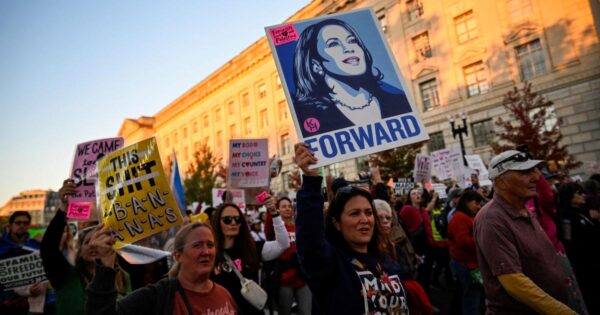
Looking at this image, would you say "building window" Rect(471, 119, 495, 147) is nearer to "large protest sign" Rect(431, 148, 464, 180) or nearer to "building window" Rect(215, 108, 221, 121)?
"large protest sign" Rect(431, 148, 464, 180)

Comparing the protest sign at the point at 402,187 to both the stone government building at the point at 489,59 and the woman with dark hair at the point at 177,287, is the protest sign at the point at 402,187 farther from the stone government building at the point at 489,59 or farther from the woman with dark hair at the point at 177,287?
the woman with dark hair at the point at 177,287

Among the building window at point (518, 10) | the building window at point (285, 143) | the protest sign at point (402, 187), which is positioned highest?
the building window at point (518, 10)

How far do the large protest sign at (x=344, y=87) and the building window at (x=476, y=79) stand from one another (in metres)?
21.2

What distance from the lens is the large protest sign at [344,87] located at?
2.70 m

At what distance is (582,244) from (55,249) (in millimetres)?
5713

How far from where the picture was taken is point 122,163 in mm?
3230

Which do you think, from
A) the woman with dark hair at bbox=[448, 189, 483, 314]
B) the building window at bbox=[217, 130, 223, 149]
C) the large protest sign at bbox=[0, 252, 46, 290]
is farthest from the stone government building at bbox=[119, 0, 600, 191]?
the building window at bbox=[217, 130, 223, 149]

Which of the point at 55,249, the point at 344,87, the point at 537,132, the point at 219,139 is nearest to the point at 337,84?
the point at 344,87

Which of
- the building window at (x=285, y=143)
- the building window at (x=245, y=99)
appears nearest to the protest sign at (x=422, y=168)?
the building window at (x=285, y=143)

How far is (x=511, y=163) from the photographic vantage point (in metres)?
2.73

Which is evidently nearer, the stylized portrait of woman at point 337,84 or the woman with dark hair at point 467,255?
the stylized portrait of woman at point 337,84

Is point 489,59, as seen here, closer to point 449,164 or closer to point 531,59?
point 531,59

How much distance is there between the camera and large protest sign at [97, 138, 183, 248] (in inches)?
116

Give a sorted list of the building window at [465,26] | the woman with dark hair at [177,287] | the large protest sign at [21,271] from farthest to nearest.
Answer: the building window at [465,26]
the large protest sign at [21,271]
the woman with dark hair at [177,287]
